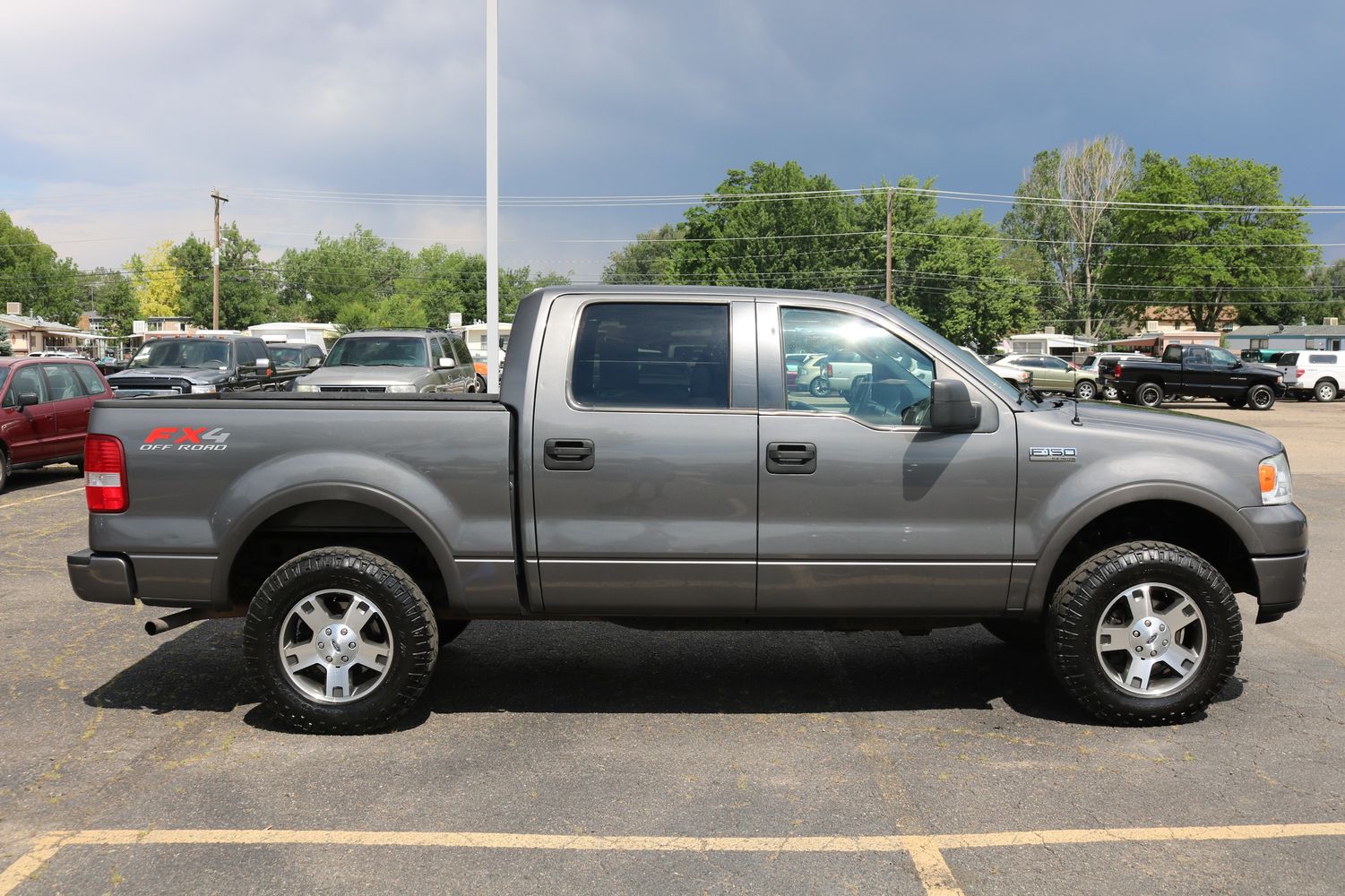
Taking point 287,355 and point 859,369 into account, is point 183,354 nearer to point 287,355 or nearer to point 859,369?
point 287,355

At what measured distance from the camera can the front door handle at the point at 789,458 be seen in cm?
460

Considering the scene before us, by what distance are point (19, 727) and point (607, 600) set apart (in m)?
2.70

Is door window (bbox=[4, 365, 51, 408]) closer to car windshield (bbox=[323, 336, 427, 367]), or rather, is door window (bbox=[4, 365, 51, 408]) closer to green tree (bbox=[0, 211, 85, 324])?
car windshield (bbox=[323, 336, 427, 367])

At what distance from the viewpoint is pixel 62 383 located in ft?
45.6

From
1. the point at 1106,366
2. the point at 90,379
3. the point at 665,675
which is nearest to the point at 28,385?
the point at 90,379

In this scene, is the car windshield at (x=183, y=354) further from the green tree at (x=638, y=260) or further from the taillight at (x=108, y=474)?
the green tree at (x=638, y=260)

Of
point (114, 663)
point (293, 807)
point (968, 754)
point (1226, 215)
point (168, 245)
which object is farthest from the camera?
point (168, 245)

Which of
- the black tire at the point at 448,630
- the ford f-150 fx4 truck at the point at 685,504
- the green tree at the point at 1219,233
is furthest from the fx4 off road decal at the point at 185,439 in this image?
the green tree at the point at 1219,233

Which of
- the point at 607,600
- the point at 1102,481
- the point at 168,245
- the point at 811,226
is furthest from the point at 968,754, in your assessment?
the point at 168,245

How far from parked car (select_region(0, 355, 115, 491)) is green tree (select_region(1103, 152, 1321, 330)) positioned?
7365cm

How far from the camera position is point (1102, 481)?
4672 mm

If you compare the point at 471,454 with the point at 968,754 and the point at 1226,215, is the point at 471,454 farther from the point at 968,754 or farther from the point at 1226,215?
the point at 1226,215

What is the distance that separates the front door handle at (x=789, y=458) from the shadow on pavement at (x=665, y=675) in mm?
1258

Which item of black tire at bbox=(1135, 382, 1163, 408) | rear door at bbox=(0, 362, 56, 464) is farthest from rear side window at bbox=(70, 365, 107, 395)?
black tire at bbox=(1135, 382, 1163, 408)
